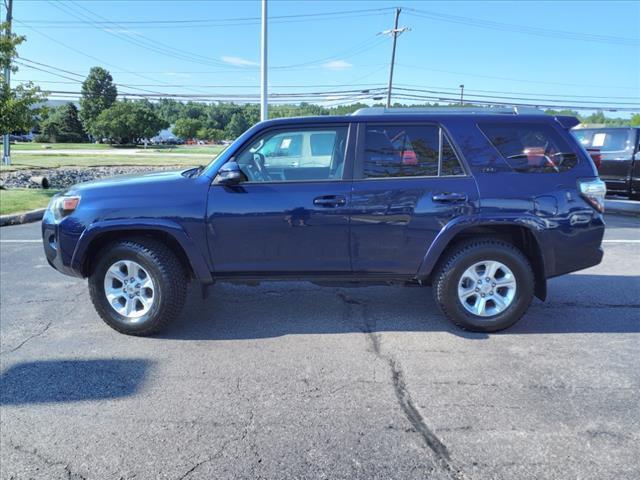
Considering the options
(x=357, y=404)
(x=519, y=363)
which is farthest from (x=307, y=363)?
(x=519, y=363)

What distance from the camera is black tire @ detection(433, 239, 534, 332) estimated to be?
414cm

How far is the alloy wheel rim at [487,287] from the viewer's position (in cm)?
419

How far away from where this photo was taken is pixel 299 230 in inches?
161

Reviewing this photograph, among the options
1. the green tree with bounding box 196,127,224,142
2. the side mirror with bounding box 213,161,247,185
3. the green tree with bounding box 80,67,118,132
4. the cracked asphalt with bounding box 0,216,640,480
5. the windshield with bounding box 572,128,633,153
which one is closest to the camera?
the cracked asphalt with bounding box 0,216,640,480

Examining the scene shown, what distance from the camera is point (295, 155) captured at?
4.33m

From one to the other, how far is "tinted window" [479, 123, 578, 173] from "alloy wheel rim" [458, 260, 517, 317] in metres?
0.88

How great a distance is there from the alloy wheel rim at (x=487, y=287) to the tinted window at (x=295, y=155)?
1.47m

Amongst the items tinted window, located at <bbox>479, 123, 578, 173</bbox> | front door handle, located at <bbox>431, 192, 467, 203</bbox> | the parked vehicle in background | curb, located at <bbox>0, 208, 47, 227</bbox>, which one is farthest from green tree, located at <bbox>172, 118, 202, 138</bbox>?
front door handle, located at <bbox>431, 192, 467, 203</bbox>

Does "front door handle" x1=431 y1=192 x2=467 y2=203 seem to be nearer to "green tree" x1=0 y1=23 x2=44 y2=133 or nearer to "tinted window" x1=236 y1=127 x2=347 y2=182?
"tinted window" x1=236 y1=127 x2=347 y2=182

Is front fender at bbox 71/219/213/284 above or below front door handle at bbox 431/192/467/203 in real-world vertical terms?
below

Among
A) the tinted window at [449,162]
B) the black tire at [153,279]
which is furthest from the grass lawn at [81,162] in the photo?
the tinted window at [449,162]

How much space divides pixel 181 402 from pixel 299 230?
1.62 meters

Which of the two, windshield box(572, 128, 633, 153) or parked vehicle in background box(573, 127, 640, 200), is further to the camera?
windshield box(572, 128, 633, 153)

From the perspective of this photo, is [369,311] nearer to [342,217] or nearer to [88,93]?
[342,217]
